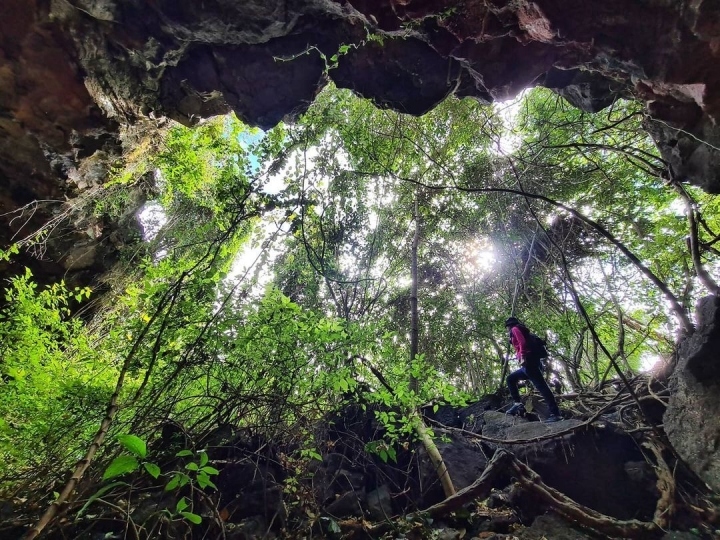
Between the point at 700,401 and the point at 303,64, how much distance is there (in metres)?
6.25

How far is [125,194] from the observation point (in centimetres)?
744

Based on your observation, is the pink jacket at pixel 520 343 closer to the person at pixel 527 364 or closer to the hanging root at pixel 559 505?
the person at pixel 527 364

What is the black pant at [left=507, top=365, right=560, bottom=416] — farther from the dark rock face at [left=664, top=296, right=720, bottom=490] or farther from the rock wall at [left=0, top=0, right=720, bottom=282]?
the rock wall at [left=0, top=0, right=720, bottom=282]

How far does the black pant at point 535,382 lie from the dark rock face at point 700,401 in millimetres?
1595

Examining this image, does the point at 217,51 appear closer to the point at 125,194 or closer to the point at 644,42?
the point at 125,194

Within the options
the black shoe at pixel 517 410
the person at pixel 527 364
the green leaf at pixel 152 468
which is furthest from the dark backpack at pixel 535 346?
the green leaf at pixel 152 468

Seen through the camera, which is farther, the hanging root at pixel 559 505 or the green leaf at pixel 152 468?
the hanging root at pixel 559 505

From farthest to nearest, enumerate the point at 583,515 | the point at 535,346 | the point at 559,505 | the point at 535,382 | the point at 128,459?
the point at 535,346, the point at 535,382, the point at 559,505, the point at 583,515, the point at 128,459

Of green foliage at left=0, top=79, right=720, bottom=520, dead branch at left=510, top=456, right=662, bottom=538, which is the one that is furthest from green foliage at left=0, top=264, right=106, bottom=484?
dead branch at left=510, top=456, right=662, bottom=538

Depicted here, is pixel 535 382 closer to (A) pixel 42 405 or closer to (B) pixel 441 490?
(B) pixel 441 490

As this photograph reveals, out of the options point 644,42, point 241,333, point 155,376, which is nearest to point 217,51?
point 241,333

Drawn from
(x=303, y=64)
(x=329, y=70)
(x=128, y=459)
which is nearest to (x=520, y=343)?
(x=329, y=70)

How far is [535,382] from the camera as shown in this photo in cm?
553

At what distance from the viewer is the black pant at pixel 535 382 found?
5.39 meters
